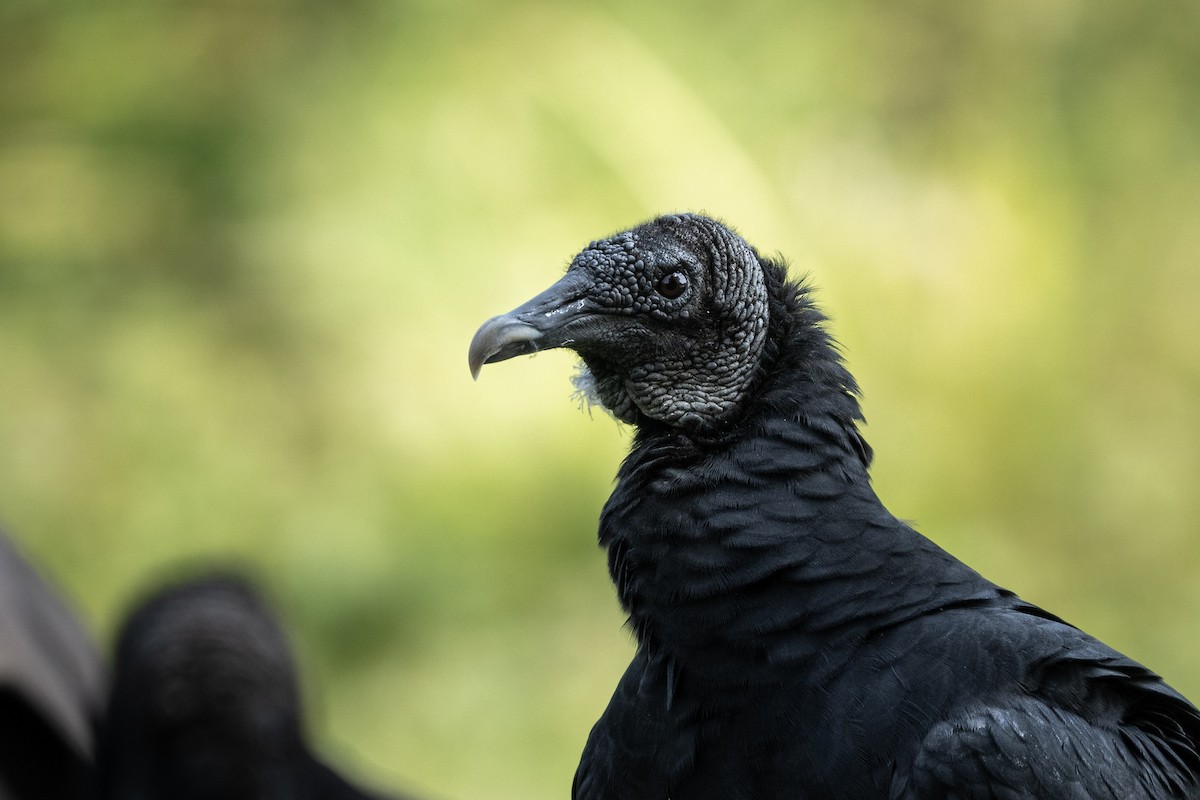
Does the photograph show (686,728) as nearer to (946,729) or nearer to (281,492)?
(946,729)

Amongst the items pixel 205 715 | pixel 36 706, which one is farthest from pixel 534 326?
pixel 36 706

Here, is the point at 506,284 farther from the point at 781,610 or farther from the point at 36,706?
the point at 781,610

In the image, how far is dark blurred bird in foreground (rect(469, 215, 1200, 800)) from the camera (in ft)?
6.21

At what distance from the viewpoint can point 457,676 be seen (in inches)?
263

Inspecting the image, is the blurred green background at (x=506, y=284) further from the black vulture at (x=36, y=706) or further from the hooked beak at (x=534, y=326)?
the hooked beak at (x=534, y=326)

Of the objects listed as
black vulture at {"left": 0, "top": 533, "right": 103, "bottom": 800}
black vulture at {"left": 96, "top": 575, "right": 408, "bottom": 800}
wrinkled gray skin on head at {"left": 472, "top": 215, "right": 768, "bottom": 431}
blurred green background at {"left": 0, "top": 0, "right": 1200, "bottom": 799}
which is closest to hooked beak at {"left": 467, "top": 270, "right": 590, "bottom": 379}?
wrinkled gray skin on head at {"left": 472, "top": 215, "right": 768, "bottom": 431}

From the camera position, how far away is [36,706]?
4.14 m

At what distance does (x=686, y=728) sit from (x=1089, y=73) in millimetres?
6330

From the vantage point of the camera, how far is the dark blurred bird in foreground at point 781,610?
1892mm

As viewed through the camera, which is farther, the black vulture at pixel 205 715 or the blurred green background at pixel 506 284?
the blurred green background at pixel 506 284

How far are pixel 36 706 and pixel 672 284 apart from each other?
2.85 meters

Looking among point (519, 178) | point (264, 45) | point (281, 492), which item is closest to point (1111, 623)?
point (519, 178)

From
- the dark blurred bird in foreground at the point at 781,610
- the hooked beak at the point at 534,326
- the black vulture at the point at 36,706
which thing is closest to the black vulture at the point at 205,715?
the black vulture at the point at 36,706

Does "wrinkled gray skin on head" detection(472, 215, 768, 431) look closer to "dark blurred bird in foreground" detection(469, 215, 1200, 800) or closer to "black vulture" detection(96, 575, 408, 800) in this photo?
"dark blurred bird in foreground" detection(469, 215, 1200, 800)
